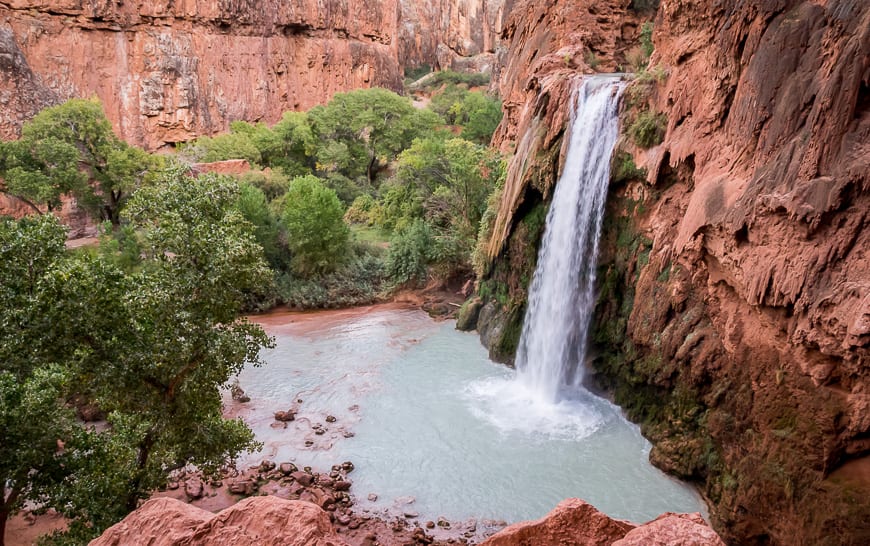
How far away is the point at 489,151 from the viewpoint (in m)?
21.9

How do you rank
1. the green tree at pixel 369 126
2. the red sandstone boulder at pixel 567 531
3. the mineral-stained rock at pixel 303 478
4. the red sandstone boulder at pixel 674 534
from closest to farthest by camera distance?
the red sandstone boulder at pixel 674 534 < the red sandstone boulder at pixel 567 531 < the mineral-stained rock at pixel 303 478 < the green tree at pixel 369 126

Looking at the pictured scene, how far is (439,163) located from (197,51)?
1056 inches

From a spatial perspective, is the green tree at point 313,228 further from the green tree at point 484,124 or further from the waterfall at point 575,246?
the green tree at point 484,124

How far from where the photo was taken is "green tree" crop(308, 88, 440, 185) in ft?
113

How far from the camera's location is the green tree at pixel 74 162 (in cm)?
2266

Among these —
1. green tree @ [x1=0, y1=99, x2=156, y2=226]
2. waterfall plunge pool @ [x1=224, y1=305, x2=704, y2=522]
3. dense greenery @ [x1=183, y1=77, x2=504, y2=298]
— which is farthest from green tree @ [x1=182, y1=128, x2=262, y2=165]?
waterfall plunge pool @ [x1=224, y1=305, x2=704, y2=522]

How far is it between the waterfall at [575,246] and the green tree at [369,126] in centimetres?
2148

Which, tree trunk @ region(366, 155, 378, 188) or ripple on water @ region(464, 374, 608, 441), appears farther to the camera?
tree trunk @ region(366, 155, 378, 188)

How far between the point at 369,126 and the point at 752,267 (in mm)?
29586

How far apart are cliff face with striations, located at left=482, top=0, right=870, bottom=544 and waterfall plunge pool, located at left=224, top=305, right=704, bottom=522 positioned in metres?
0.97

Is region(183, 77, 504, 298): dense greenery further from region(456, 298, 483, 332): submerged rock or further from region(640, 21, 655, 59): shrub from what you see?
region(640, 21, 655, 59): shrub

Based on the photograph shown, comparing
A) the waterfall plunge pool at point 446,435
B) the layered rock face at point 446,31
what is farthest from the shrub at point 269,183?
the layered rock face at point 446,31

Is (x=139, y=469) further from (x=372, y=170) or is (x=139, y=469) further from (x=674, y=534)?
(x=372, y=170)

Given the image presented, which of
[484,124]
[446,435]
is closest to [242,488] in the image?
[446,435]
